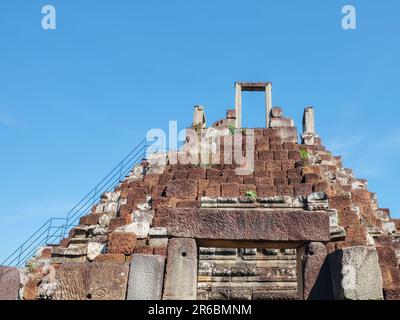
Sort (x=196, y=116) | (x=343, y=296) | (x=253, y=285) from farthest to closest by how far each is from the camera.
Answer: (x=196, y=116) < (x=253, y=285) < (x=343, y=296)

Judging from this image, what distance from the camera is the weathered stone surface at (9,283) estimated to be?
27.0 ft

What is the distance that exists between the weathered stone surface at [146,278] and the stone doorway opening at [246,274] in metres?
3.33

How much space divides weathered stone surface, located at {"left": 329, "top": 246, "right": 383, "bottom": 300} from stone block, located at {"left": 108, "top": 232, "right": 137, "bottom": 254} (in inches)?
148

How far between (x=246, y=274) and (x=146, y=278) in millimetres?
4377

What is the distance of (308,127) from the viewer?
1717cm

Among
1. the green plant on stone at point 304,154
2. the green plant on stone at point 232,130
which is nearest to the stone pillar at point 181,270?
the green plant on stone at point 304,154

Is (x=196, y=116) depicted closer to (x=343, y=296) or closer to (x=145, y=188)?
(x=145, y=188)

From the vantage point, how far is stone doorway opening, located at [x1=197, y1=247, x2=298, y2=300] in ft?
36.1

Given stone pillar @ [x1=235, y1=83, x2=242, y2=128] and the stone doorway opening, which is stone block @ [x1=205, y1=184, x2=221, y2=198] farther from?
stone pillar @ [x1=235, y1=83, x2=242, y2=128]

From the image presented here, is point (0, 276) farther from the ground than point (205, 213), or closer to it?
closer to it

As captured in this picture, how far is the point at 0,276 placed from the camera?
8.21 meters
